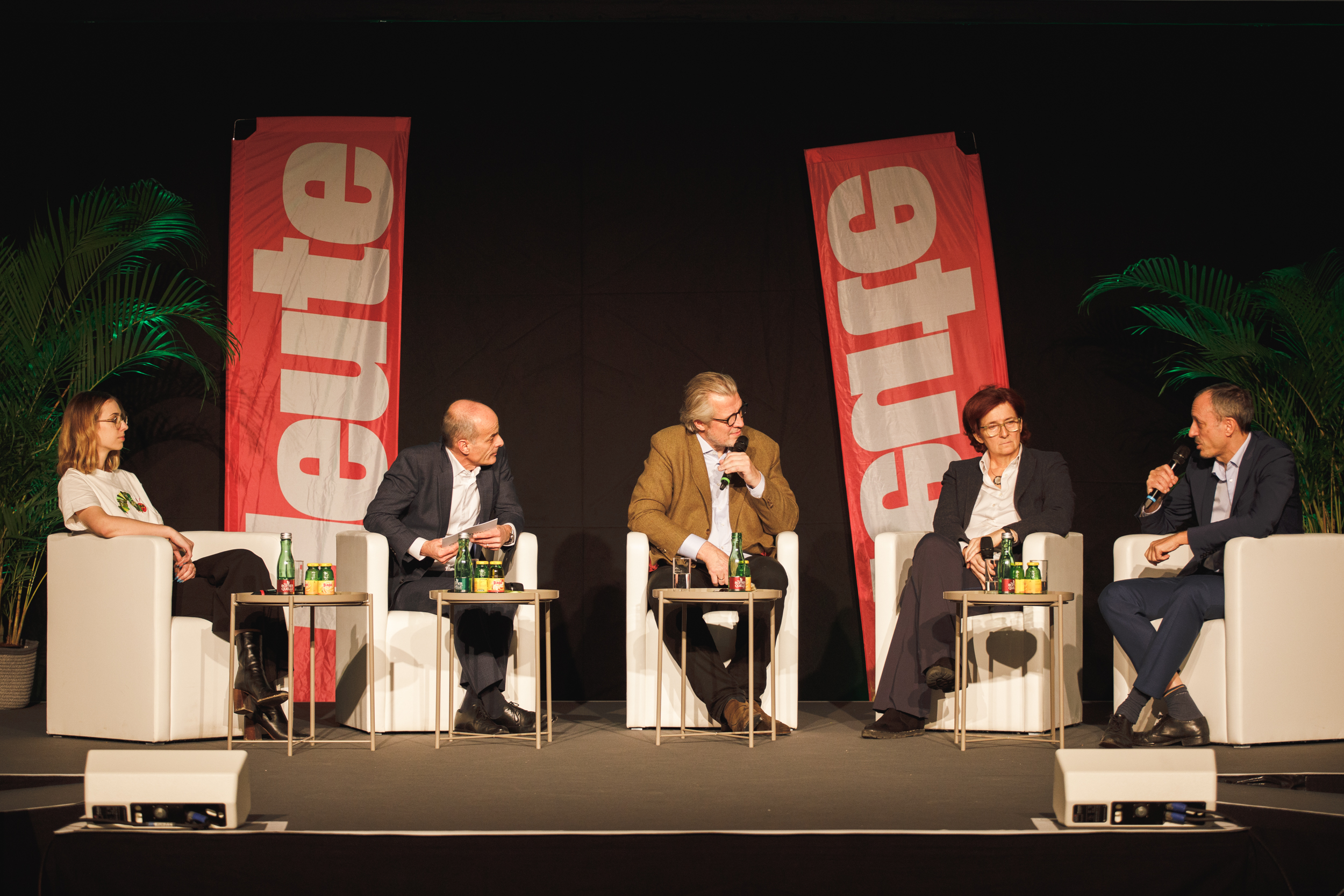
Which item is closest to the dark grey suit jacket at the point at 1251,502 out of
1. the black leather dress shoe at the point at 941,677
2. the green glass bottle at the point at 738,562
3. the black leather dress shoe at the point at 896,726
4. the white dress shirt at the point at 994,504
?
the white dress shirt at the point at 994,504

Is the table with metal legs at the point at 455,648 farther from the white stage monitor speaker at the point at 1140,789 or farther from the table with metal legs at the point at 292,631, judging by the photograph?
the white stage monitor speaker at the point at 1140,789

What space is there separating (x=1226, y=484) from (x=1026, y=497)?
0.63 metres

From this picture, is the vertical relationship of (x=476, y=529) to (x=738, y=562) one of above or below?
above

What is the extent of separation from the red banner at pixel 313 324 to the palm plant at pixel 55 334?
222mm

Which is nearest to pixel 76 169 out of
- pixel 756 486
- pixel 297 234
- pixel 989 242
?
pixel 297 234

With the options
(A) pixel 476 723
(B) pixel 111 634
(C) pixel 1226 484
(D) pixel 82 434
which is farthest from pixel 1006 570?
(D) pixel 82 434

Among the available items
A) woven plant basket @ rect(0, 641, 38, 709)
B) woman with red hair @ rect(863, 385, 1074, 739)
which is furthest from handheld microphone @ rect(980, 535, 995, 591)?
woven plant basket @ rect(0, 641, 38, 709)

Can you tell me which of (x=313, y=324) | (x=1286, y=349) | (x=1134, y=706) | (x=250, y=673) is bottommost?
(x=1134, y=706)

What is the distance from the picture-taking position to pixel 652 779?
117 inches

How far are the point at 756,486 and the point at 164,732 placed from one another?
208 centimetres

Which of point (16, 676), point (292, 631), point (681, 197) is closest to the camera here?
point (292, 631)

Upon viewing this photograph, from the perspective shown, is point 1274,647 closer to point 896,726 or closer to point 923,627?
point 923,627

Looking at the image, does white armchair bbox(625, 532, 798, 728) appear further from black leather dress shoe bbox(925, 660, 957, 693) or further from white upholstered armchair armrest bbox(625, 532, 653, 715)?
black leather dress shoe bbox(925, 660, 957, 693)

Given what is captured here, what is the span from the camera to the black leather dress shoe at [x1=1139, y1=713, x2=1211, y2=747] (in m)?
3.54
